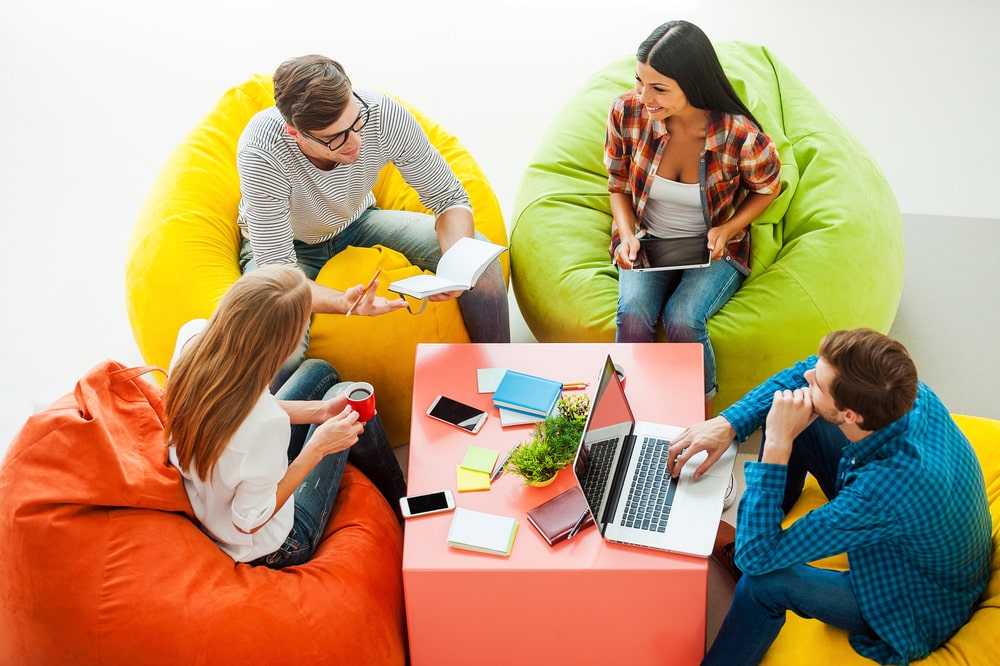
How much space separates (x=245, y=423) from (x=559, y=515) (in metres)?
0.69

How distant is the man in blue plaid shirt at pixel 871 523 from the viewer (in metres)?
1.74

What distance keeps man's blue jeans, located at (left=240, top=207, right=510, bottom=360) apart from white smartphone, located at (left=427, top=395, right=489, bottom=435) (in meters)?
0.52

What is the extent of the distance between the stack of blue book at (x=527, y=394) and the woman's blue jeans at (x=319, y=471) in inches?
14.0

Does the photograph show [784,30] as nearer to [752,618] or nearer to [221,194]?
[221,194]


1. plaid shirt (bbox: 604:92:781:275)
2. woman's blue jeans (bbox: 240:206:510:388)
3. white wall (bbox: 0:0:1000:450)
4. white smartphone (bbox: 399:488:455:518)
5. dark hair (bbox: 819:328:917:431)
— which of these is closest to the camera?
dark hair (bbox: 819:328:917:431)

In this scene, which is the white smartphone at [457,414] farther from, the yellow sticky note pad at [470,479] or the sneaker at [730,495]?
the sneaker at [730,495]

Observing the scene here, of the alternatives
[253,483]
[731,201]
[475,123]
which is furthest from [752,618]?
[475,123]

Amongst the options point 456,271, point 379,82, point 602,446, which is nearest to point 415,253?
point 456,271

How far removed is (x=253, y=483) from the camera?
1826 millimetres

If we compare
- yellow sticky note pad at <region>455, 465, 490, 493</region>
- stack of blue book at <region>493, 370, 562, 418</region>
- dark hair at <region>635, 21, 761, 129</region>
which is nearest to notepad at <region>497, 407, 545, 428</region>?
stack of blue book at <region>493, 370, 562, 418</region>

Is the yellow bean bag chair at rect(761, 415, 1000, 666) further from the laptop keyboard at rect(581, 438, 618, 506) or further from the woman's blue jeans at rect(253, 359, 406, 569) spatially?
the woman's blue jeans at rect(253, 359, 406, 569)

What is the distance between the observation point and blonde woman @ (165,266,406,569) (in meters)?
1.76

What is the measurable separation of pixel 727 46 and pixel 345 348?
6.19ft

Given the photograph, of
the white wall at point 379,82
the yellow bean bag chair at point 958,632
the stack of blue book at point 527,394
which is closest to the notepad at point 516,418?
the stack of blue book at point 527,394
